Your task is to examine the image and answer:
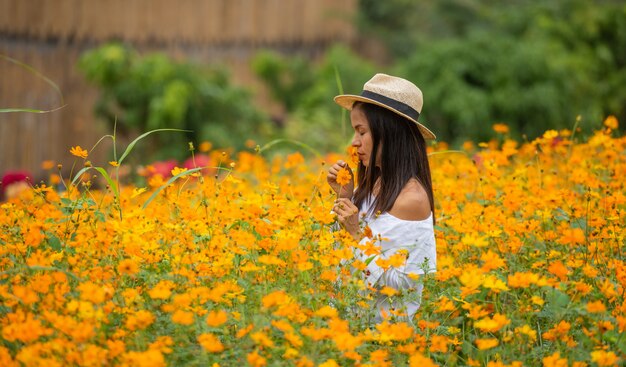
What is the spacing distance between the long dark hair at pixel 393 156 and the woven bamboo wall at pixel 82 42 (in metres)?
6.02

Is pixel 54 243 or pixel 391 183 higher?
pixel 391 183

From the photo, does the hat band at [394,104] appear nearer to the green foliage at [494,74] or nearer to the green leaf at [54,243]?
the green leaf at [54,243]

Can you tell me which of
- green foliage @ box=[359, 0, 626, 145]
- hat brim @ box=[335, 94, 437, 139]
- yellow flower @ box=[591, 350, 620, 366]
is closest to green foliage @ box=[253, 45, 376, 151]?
green foliage @ box=[359, 0, 626, 145]

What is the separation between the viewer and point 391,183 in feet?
10.4

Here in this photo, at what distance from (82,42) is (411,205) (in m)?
7.00

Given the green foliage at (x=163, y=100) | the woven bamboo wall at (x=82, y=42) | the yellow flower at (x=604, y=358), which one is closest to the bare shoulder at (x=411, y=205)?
the yellow flower at (x=604, y=358)

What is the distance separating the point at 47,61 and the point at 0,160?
1233 mm

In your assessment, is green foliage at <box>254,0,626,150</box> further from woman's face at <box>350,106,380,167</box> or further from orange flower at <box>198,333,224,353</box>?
orange flower at <box>198,333,224,353</box>

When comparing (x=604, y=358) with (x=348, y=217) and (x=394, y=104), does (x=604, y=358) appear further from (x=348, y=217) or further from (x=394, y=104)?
(x=394, y=104)

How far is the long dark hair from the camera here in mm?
3166

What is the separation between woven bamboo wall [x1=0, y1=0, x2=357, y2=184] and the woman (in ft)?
19.7

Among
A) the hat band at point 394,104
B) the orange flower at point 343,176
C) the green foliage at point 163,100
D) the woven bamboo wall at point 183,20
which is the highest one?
the woven bamboo wall at point 183,20

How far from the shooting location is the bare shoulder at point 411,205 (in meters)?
3.07

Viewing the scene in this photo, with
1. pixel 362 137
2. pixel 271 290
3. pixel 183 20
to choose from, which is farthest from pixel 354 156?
pixel 183 20
